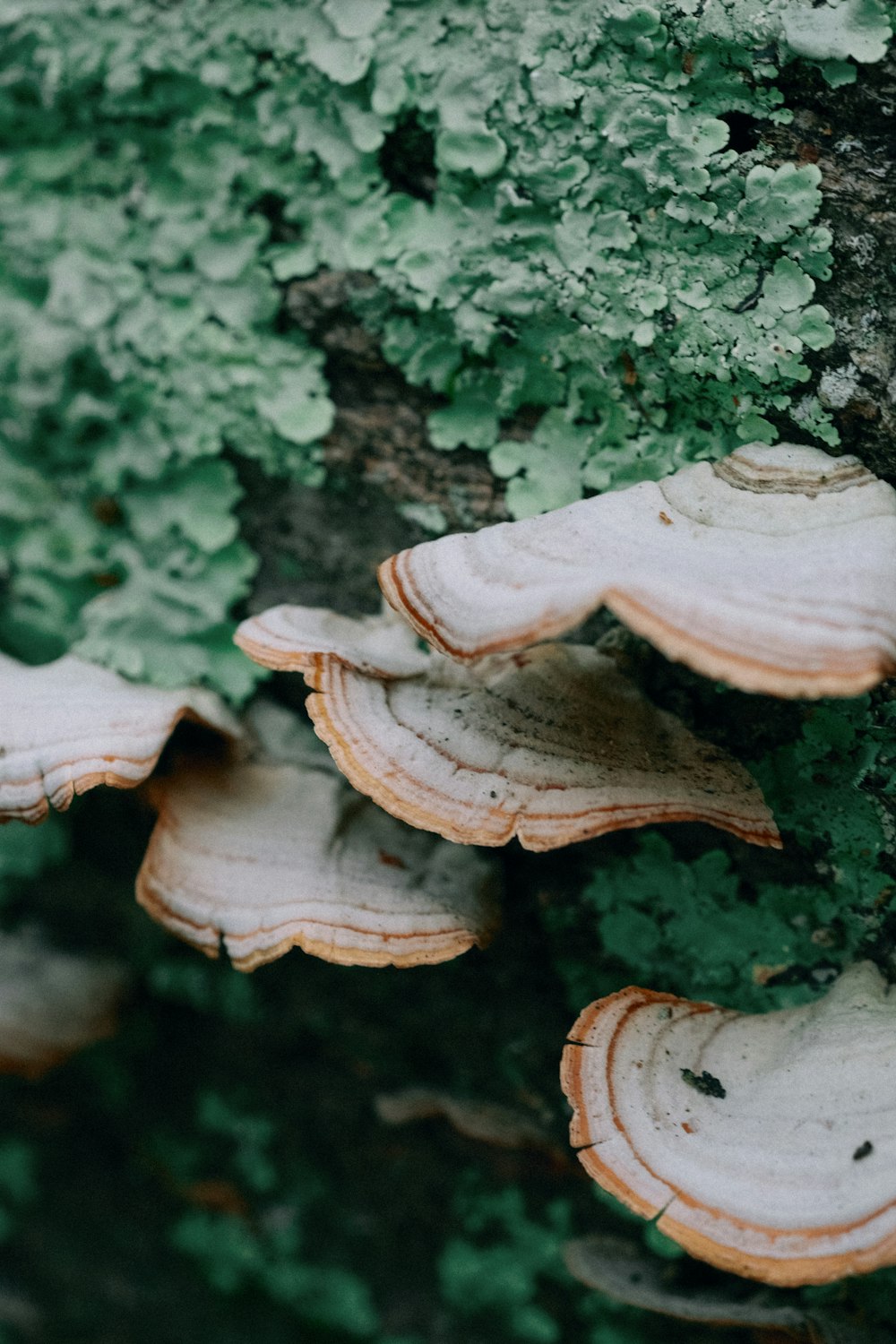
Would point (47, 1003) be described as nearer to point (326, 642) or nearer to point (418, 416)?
point (326, 642)

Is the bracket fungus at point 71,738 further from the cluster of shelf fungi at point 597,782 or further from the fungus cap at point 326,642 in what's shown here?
the fungus cap at point 326,642

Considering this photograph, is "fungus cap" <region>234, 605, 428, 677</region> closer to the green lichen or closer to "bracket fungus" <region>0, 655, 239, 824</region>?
"bracket fungus" <region>0, 655, 239, 824</region>

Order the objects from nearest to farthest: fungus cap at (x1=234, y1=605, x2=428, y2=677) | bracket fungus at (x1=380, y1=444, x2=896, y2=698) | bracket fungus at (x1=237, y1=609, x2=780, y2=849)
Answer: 1. bracket fungus at (x1=380, y1=444, x2=896, y2=698)
2. bracket fungus at (x1=237, y1=609, x2=780, y2=849)
3. fungus cap at (x1=234, y1=605, x2=428, y2=677)

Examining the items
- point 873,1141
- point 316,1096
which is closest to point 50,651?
point 316,1096

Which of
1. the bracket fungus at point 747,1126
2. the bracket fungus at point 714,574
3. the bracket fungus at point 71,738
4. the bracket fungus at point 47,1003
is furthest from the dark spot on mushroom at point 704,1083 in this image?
the bracket fungus at point 47,1003

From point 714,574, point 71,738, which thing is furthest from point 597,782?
point 71,738

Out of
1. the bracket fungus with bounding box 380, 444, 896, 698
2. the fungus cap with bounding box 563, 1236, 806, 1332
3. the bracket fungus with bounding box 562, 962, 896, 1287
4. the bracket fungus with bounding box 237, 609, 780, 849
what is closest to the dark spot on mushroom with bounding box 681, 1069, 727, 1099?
the bracket fungus with bounding box 562, 962, 896, 1287

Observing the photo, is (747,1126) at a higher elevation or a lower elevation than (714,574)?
lower

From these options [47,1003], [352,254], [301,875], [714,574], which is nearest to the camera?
[714,574]

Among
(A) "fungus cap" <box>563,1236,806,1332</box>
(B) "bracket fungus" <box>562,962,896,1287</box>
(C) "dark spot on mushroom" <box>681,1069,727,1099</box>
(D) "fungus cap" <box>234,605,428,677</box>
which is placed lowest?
(A) "fungus cap" <box>563,1236,806,1332</box>
